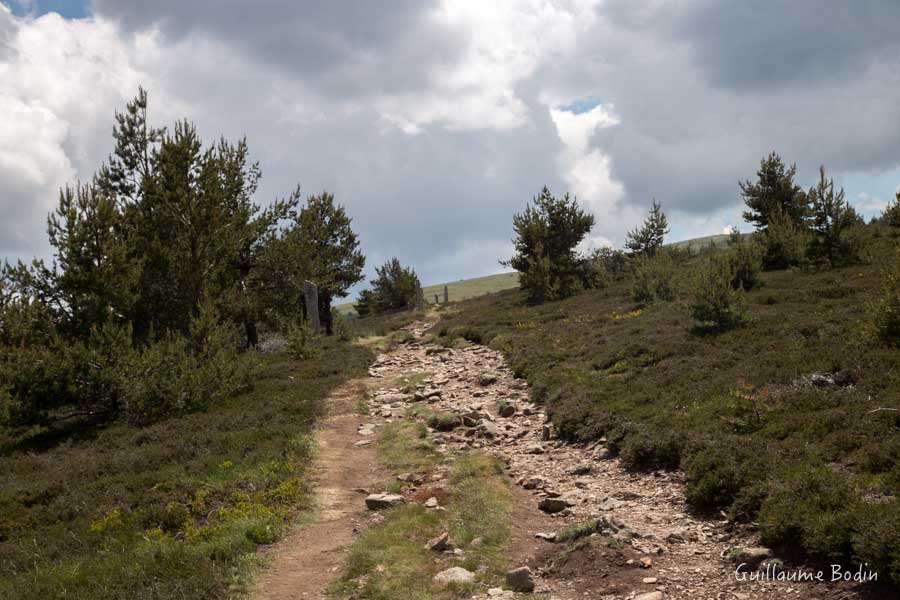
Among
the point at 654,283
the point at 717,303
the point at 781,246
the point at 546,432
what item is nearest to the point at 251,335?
the point at 654,283

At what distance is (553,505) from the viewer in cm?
966

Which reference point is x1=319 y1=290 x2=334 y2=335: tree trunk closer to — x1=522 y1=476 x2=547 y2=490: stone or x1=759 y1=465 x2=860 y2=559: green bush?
x1=522 y1=476 x2=547 y2=490: stone

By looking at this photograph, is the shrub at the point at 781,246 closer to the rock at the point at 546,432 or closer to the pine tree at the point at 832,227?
the pine tree at the point at 832,227

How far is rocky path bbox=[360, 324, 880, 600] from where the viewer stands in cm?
663

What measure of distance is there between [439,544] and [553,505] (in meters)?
2.33

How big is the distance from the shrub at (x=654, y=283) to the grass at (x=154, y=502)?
17509 mm

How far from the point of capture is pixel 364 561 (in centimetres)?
782

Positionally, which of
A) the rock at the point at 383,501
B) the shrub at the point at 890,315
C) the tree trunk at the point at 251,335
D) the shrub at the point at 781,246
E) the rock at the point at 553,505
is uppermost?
the shrub at the point at 781,246

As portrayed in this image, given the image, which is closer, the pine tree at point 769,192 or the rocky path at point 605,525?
the rocky path at point 605,525

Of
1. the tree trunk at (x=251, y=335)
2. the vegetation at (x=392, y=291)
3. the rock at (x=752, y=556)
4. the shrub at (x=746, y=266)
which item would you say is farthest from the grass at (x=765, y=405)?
the vegetation at (x=392, y=291)

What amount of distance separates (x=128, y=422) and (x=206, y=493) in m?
8.47

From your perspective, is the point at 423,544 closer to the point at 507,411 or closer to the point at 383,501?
the point at 383,501

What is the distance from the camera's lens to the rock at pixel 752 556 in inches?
269

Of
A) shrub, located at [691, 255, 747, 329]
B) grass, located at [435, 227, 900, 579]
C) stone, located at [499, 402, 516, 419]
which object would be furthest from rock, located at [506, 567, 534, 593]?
shrub, located at [691, 255, 747, 329]
